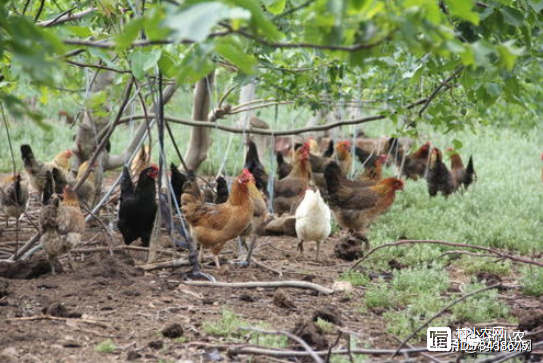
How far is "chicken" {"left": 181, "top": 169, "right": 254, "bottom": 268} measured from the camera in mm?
6258

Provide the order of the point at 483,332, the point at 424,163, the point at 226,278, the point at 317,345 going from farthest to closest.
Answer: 1. the point at 424,163
2. the point at 226,278
3. the point at 483,332
4. the point at 317,345

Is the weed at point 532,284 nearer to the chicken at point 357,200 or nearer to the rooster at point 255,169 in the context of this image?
the chicken at point 357,200

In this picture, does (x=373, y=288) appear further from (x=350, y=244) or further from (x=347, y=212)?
(x=347, y=212)

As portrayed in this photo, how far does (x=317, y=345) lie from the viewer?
3.75m

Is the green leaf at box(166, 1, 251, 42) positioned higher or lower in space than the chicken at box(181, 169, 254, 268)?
higher

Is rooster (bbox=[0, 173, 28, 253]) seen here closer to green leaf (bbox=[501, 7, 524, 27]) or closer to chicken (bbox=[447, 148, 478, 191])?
green leaf (bbox=[501, 7, 524, 27])

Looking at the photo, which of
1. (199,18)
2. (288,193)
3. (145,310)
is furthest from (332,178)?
(199,18)

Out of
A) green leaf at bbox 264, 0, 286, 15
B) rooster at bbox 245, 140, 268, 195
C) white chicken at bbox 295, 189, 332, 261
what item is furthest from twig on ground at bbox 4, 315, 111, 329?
rooster at bbox 245, 140, 268, 195

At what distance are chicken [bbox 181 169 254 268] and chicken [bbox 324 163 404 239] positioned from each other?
213 centimetres

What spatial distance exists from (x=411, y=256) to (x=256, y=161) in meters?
3.42

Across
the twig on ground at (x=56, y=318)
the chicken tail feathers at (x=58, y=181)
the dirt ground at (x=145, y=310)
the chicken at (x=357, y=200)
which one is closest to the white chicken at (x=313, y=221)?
the dirt ground at (x=145, y=310)

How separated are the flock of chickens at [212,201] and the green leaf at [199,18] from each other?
335cm

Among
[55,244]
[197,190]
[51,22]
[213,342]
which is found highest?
[51,22]

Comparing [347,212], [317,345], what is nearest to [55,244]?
[317,345]
